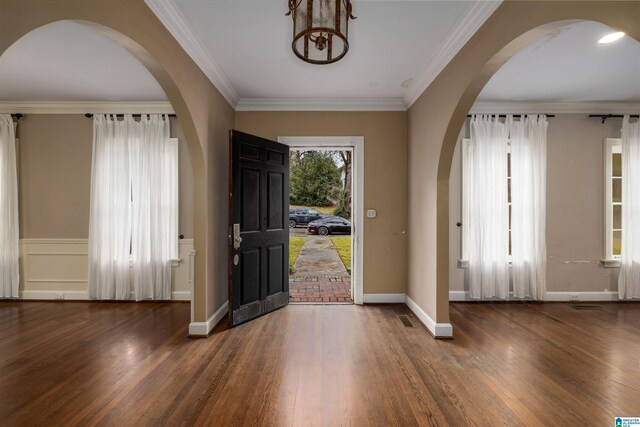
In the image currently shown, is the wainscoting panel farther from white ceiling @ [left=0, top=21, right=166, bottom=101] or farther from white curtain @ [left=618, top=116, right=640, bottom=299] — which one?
white curtain @ [left=618, top=116, right=640, bottom=299]

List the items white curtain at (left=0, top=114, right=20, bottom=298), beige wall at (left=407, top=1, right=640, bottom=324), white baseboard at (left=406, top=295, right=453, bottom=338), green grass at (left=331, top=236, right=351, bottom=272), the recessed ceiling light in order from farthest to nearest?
green grass at (left=331, top=236, right=351, bottom=272) < white curtain at (left=0, top=114, right=20, bottom=298) < white baseboard at (left=406, top=295, right=453, bottom=338) < the recessed ceiling light < beige wall at (left=407, top=1, right=640, bottom=324)

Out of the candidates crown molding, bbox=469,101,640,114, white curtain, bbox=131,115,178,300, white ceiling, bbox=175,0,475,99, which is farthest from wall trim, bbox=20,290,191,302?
crown molding, bbox=469,101,640,114

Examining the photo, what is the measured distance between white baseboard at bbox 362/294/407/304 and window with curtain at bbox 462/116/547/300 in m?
1.00

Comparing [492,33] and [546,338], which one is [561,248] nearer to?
[546,338]

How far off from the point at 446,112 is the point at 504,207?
204cm

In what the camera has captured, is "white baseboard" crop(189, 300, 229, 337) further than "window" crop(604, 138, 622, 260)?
No

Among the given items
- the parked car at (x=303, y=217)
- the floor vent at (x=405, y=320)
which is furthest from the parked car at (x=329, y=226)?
the floor vent at (x=405, y=320)

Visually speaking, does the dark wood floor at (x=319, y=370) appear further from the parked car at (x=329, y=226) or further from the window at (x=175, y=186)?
the parked car at (x=329, y=226)

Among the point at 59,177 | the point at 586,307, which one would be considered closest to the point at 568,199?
the point at 586,307

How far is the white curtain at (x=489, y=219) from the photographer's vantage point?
4.25 m

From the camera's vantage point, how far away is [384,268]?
4324 mm

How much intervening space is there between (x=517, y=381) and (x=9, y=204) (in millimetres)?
6356

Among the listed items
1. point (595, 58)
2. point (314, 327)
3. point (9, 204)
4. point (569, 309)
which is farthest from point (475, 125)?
point (9, 204)

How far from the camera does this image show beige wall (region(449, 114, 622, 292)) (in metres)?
4.37
